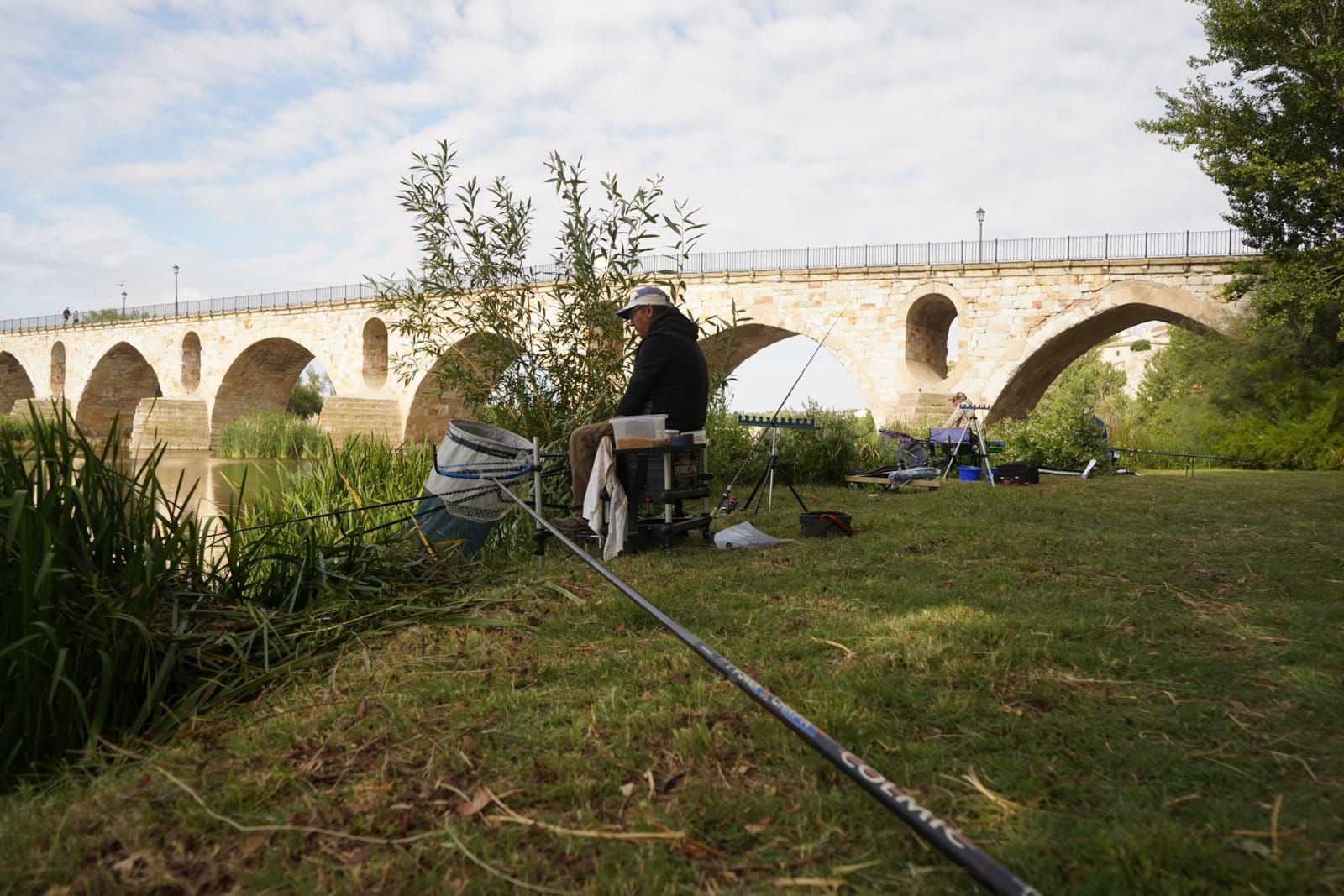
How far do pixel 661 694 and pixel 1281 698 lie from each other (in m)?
1.70

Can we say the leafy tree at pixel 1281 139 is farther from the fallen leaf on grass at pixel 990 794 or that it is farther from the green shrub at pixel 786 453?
the fallen leaf on grass at pixel 990 794

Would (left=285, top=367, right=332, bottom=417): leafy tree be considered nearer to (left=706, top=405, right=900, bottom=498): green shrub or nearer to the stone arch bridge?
the stone arch bridge

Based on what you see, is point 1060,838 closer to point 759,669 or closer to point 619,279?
point 759,669

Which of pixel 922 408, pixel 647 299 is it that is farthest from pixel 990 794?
pixel 922 408

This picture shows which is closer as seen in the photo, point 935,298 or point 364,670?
point 364,670

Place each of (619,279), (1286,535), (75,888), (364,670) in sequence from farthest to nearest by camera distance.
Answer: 1. (619,279)
2. (1286,535)
3. (364,670)
4. (75,888)

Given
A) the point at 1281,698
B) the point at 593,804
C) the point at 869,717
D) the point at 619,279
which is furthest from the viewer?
the point at 619,279

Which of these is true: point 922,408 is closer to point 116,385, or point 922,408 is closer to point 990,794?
point 990,794

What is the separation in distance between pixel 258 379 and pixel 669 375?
39585 mm

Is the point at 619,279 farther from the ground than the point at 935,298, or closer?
closer

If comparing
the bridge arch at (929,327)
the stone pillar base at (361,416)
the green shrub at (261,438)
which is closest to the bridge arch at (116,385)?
the stone pillar base at (361,416)

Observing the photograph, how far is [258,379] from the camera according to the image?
131 ft

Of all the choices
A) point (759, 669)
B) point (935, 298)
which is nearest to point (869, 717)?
point (759, 669)

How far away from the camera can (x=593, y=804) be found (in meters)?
1.89
